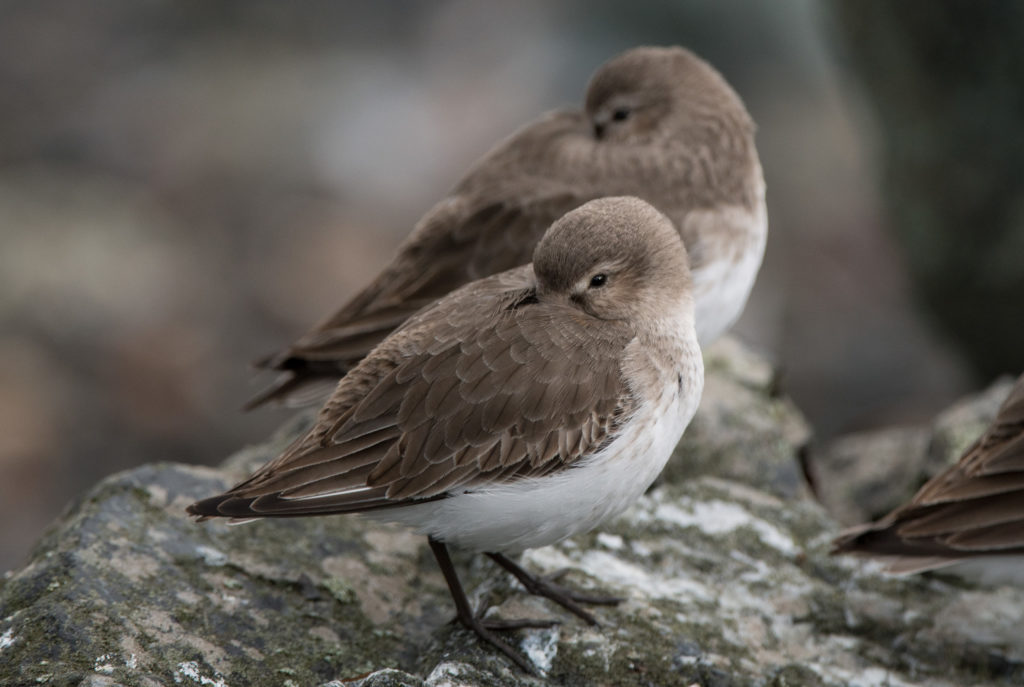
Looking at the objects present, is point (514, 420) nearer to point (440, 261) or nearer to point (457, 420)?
point (457, 420)

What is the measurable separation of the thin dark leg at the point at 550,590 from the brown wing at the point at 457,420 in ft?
1.69

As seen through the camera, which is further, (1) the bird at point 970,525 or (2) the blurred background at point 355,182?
(2) the blurred background at point 355,182

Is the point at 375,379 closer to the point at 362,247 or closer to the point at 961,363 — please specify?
the point at 961,363

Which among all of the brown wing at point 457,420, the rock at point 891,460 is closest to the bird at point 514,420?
the brown wing at point 457,420

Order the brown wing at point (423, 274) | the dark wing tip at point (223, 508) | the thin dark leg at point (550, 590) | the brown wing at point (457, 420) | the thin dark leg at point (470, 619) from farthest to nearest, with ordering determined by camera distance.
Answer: the brown wing at point (423, 274)
the thin dark leg at point (550, 590)
the thin dark leg at point (470, 619)
the brown wing at point (457, 420)
the dark wing tip at point (223, 508)

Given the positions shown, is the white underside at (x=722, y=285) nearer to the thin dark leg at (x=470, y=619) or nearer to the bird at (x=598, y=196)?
the bird at (x=598, y=196)

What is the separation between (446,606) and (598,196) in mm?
2047

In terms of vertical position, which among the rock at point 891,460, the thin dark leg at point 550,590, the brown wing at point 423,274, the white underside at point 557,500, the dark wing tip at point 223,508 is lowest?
the rock at point 891,460

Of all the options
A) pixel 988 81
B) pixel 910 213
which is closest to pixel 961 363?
pixel 910 213

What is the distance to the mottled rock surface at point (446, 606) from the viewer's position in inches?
146

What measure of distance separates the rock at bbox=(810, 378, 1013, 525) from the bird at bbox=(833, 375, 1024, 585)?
81 centimetres

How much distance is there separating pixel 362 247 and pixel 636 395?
272 inches

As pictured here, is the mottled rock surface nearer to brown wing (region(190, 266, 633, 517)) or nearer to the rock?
brown wing (region(190, 266, 633, 517))

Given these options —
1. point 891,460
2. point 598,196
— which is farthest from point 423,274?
point 891,460
